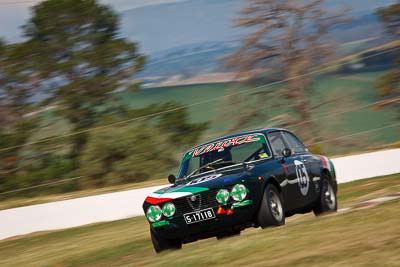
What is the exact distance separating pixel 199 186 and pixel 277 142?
2.16m

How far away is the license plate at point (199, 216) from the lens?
1204 centimetres

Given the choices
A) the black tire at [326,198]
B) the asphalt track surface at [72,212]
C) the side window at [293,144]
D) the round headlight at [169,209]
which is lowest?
the asphalt track surface at [72,212]

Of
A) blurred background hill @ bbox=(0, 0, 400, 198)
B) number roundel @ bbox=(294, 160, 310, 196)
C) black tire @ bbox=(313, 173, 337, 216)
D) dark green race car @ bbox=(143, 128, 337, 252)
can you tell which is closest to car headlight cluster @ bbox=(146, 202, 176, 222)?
dark green race car @ bbox=(143, 128, 337, 252)

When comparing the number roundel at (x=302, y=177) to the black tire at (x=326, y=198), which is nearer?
the number roundel at (x=302, y=177)

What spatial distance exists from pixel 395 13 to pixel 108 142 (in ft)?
76.1

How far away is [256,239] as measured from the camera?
10914mm

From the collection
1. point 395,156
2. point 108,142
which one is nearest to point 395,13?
point 108,142

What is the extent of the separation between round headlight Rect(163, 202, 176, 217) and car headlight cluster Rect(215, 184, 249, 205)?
2.09 ft

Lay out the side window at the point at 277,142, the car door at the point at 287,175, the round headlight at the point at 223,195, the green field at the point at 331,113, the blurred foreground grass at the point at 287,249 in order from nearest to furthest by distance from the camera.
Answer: the blurred foreground grass at the point at 287,249, the round headlight at the point at 223,195, the car door at the point at 287,175, the side window at the point at 277,142, the green field at the point at 331,113

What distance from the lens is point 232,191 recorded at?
1198 centimetres

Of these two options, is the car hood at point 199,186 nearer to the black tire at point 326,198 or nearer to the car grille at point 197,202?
the car grille at point 197,202

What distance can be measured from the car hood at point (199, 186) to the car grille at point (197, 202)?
0.17 ft

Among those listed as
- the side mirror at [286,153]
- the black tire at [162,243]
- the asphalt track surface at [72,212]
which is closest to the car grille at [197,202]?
the black tire at [162,243]

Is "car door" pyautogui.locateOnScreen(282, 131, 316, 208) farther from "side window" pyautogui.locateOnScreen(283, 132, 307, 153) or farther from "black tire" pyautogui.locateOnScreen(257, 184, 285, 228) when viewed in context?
"black tire" pyautogui.locateOnScreen(257, 184, 285, 228)
